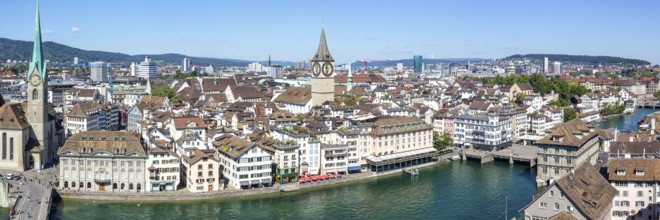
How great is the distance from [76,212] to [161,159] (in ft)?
17.6

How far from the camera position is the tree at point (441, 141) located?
2021 inches

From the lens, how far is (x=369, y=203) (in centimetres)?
3675

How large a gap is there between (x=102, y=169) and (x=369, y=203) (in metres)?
15.3

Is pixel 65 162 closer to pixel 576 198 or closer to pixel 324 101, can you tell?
pixel 576 198

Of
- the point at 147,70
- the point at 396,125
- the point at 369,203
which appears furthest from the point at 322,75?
the point at 147,70

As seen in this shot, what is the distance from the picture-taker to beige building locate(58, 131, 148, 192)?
Result: 36406 mm

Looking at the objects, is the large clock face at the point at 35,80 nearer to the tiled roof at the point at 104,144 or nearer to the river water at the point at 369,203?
the tiled roof at the point at 104,144

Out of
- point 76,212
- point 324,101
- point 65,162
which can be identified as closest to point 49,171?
point 65,162

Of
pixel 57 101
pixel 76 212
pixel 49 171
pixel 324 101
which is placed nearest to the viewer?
pixel 76 212

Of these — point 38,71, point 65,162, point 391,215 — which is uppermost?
point 38,71

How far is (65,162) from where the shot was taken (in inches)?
1439

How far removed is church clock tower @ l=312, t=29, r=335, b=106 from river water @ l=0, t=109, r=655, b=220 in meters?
23.1

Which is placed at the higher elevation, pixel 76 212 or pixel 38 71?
pixel 38 71

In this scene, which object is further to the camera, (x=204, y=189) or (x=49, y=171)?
(x=49, y=171)
